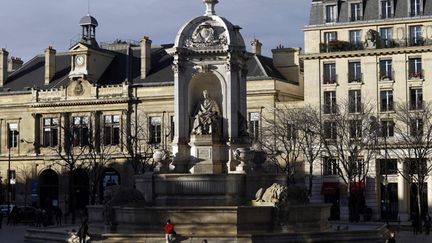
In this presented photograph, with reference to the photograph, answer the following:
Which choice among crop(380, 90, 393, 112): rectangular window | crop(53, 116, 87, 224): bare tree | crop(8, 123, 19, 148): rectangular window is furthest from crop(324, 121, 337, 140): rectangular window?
crop(8, 123, 19, 148): rectangular window

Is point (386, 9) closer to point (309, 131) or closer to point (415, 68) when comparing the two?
point (415, 68)

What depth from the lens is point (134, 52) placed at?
9400cm

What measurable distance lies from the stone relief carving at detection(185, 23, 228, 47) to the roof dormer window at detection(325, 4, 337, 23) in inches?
1415

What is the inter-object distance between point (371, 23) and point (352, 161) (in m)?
13.4

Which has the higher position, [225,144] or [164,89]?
[164,89]

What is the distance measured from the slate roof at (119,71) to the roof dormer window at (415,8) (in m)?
14.5

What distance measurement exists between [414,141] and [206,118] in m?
29.4

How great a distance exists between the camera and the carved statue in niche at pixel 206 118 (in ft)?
134

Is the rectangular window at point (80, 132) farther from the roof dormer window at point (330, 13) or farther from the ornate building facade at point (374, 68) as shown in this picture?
the roof dormer window at point (330, 13)

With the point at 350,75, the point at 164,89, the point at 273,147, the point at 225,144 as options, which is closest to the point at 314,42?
the point at 350,75

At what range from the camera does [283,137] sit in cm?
7125

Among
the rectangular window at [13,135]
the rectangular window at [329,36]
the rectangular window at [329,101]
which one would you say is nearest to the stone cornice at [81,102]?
the rectangular window at [13,135]

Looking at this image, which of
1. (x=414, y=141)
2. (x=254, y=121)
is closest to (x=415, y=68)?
(x=414, y=141)

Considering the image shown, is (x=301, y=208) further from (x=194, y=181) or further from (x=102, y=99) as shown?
(x=102, y=99)
